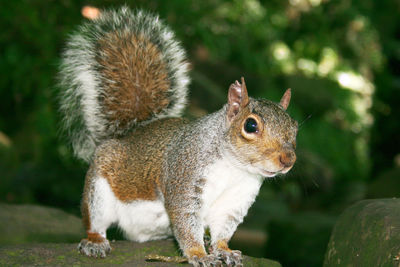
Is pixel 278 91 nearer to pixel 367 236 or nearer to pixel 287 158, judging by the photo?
pixel 367 236

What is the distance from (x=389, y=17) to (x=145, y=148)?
7.93m

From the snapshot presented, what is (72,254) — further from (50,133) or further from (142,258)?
(50,133)

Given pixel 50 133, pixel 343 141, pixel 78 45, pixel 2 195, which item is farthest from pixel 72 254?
pixel 343 141

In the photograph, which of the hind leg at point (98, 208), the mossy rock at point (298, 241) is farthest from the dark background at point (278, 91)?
the hind leg at point (98, 208)

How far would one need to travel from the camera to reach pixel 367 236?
8.84 feet

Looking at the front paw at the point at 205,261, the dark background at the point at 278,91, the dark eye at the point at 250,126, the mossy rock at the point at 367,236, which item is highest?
the dark background at the point at 278,91

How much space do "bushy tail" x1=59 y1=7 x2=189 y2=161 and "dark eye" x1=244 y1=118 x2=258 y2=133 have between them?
1138 millimetres

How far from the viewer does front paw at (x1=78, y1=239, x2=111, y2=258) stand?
2840 millimetres

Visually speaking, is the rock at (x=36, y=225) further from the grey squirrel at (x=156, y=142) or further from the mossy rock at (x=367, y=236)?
the mossy rock at (x=367, y=236)

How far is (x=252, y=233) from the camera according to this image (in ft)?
22.3

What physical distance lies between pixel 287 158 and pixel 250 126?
0.78 feet

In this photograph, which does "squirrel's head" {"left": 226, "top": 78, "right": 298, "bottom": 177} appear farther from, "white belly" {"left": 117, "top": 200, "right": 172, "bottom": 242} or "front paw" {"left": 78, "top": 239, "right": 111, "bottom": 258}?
"front paw" {"left": 78, "top": 239, "right": 111, "bottom": 258}

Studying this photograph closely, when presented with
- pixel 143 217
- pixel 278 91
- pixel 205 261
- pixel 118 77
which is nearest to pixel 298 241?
pixel 143 217

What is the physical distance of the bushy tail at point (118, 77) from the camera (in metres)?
3.51
